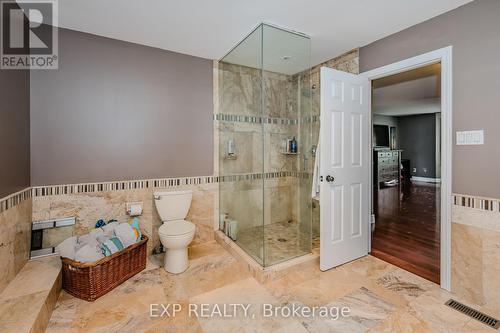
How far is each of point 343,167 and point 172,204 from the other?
186cm

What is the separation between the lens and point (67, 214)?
2.29 meters

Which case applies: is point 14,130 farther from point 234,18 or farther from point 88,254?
point 234,18

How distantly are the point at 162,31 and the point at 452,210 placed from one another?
10.1 ft

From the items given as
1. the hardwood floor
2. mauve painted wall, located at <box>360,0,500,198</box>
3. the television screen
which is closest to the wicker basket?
the hardwood floor

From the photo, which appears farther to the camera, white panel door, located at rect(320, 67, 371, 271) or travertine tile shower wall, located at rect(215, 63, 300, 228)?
travertine tile shower wall, located at rect(215, 63, 300, 228)

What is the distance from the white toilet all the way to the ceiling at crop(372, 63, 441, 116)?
128 inches

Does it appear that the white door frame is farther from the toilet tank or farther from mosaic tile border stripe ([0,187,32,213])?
mosaic tile border stripe ([0,187,32,213])

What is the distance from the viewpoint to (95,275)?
6.07 ft

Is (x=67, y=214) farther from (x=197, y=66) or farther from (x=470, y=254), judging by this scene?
(x=470, y=254)

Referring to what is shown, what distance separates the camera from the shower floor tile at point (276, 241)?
238 cm

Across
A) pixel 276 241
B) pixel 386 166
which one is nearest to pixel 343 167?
pixel 276 241

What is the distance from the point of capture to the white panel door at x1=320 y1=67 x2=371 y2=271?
89.9 inches

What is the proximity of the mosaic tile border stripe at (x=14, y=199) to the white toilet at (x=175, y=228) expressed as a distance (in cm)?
105

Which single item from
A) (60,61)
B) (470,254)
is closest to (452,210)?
(470,254)
